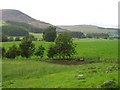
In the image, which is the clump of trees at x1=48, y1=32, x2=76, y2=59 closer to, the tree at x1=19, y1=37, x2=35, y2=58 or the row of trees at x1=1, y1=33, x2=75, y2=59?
the row of trees at x1=1, y1=33, x2=75, y2=59

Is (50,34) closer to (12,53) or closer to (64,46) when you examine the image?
(12,53)

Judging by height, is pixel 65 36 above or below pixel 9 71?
above

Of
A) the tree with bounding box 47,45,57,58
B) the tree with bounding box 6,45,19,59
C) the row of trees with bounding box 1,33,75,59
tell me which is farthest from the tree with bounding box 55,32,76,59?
the tree with bounding box 6,45,19,59

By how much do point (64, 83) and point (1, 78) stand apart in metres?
13.9

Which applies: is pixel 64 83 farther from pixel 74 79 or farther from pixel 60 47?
pixel 60 47

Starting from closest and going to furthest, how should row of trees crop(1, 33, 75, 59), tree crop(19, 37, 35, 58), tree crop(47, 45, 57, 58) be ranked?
row of trees crop(1, 33, 75, 59)
tree crop(47, 45, 57, 58)
tree crop(19, 37, 35, 58)

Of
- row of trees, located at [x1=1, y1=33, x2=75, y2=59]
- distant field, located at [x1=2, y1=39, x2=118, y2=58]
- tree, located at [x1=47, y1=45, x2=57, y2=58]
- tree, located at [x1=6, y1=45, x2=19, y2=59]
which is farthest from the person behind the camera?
distant field, located at [x1=2, y1=39, x2=118, y2=58]

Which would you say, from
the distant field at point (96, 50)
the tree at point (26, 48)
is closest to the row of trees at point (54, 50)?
the tree at point (26, 48)

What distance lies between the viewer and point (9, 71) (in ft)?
162

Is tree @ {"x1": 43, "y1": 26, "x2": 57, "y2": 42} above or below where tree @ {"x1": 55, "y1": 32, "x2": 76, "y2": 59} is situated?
above

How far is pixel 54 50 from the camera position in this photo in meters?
81.2

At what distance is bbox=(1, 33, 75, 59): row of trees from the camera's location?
263 feet

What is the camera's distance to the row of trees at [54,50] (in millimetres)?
80125

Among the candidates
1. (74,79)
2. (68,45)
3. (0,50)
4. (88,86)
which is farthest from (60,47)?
(88,86)
